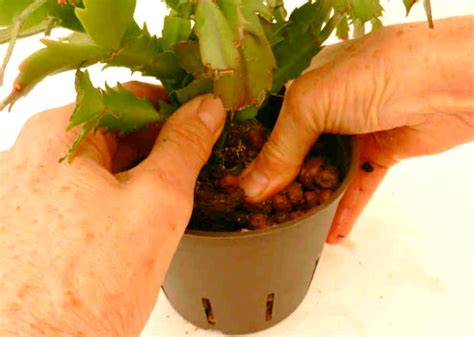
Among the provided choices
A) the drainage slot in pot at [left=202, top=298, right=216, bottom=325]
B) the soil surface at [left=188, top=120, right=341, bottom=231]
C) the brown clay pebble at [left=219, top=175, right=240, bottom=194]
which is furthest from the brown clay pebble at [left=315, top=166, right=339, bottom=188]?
the drainage slot in pot at [left=202, top=298, right=216, bottom=325]

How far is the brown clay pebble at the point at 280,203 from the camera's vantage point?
27.2 inches

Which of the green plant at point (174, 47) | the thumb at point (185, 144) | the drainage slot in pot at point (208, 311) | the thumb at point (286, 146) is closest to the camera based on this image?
the green plant at point (174, 47)

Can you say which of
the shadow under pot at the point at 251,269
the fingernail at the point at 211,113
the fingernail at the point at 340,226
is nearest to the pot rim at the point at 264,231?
the shadow under pot at the point at 251,269

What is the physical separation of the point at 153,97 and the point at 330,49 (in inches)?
9.1

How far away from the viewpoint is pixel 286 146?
0.67m

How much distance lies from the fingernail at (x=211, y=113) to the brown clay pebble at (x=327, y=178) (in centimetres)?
16

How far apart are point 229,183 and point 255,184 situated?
3 cm

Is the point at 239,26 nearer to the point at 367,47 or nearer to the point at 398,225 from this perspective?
the point at 367,47

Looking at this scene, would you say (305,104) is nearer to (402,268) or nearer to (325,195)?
(325,195)

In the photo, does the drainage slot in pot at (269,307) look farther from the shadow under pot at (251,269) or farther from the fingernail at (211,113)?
the fingernail at (211,113)

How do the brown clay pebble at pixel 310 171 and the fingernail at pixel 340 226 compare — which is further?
the fingernail at pixel 340 226

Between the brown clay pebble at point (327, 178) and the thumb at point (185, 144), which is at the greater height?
the thumb at point (185, 144)

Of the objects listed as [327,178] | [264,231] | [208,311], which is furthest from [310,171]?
[208,311]

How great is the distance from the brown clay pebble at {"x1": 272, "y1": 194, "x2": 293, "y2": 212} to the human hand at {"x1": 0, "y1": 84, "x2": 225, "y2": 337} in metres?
0.14
